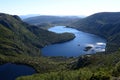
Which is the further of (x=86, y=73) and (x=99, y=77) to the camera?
(x=86, y=73)

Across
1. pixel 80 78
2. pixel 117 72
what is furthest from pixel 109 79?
pixel 80 78

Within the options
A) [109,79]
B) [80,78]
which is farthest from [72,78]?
[109,79]

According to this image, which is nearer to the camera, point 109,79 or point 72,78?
point 109,79

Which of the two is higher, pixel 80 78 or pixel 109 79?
pixel 109 79

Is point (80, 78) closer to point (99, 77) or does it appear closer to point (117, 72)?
point (117, 72)

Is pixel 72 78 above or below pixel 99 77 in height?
below

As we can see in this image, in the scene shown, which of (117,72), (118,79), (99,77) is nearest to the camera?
(118,79)

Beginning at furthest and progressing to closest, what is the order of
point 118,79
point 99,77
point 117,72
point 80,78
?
point 80,78 < point 117,72 < point 99,77 < point 118,79

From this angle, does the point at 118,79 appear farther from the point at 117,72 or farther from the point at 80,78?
the point at 80,78

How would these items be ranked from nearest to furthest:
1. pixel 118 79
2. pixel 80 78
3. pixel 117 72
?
pixel 118 79
pixel 117 72
pixel 80 78
